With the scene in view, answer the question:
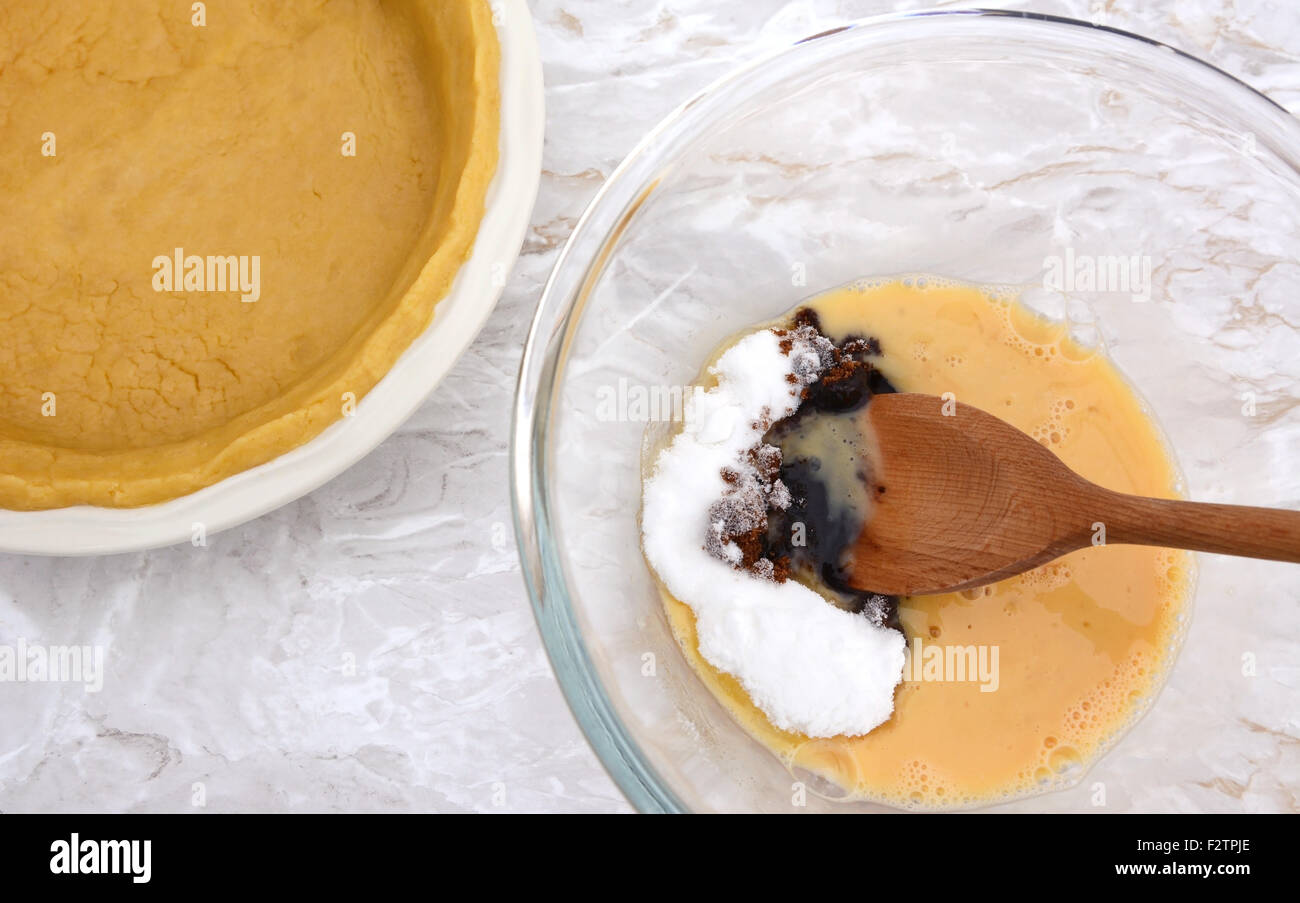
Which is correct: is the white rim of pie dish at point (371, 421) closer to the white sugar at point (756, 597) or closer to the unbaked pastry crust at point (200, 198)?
the unbaked pastry crust at point (200, 198)

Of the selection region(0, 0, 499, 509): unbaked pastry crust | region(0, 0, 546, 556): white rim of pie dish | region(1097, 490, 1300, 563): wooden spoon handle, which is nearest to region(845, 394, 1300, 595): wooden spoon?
region(1097, 490, 1300, 563): wooden spoon handle

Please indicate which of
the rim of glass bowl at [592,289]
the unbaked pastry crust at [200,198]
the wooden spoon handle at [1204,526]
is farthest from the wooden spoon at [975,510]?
the unbaked pastry crust at [200,198]

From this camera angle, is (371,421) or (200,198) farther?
(200,198)

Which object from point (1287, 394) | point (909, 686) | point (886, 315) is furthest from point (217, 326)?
point (1287, 394)

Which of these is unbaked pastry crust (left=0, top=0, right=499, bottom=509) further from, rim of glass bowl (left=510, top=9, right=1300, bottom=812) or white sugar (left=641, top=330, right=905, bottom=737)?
white sugar (left=641, top=330, right=905, bottom=737)

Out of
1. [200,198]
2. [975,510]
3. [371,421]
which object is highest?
[200,198]

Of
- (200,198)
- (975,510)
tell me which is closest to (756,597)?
(975,510)

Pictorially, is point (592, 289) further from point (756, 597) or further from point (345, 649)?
point (345, 649)

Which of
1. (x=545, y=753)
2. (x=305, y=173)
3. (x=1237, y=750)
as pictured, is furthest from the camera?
(x=545, y=753)
